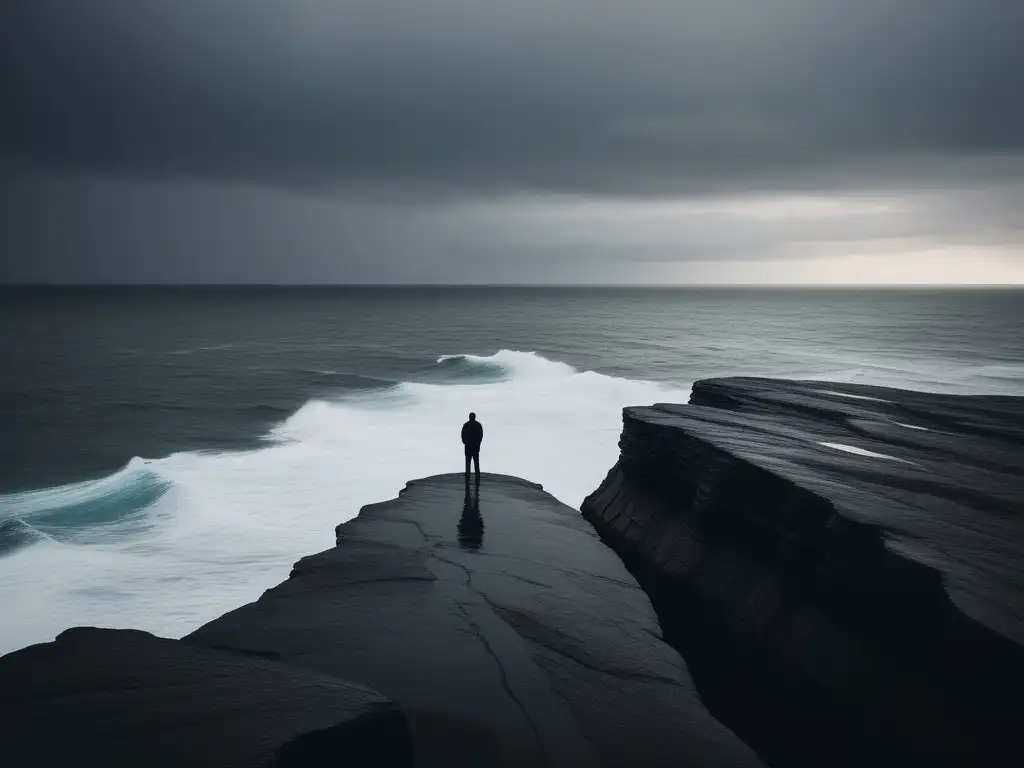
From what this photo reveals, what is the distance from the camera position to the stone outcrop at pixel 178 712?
4.51 meters

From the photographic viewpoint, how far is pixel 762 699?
26.8ft

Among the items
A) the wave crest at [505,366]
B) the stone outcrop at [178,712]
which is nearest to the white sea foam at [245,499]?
the stone outcrop at [178,712]

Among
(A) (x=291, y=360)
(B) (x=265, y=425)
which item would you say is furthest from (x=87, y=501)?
(A) (x=291, y=360)

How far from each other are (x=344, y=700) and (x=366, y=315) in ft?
454

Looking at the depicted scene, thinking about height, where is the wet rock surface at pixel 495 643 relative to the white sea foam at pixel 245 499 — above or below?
above

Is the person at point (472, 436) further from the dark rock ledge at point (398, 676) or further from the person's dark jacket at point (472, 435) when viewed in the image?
the dark rock ledge at point (398, 676)

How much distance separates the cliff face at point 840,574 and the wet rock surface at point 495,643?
3.40ft

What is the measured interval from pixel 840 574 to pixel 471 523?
673 centimetres

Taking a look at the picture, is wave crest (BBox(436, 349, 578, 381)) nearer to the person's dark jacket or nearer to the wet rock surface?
the person's dark jacket

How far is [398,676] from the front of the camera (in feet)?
23.5

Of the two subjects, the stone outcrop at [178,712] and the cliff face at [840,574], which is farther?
the cliff face at [840,574]

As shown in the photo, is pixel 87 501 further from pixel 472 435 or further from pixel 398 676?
pixel 398 676

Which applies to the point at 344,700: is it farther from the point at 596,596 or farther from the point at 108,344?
the point at 108,344

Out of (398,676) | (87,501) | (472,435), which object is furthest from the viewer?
(87,501)
